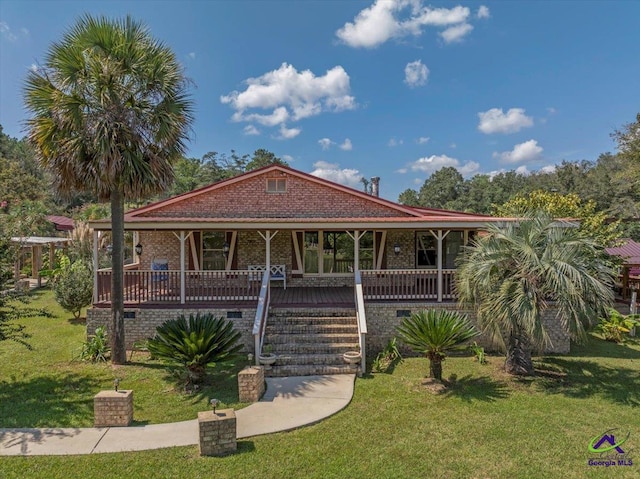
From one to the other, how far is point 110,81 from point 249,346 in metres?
7.54

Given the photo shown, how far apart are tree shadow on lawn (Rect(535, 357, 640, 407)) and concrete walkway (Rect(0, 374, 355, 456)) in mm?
4666

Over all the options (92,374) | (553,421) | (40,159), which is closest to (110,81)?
(40,159)

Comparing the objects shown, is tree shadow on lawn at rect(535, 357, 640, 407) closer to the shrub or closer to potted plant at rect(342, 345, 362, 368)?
potted plant at rect(342, 345, 362, 368)

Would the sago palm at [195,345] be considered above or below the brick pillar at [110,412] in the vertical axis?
above

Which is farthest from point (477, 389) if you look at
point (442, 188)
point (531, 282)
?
point (442, 188)

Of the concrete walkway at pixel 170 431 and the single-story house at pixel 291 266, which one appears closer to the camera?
the concrete walkway at pixel 170 431

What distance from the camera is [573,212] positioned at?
50.3ft

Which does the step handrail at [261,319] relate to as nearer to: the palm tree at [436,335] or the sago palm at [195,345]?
the sago palm at [195,345]

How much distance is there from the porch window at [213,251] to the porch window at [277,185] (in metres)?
2.59

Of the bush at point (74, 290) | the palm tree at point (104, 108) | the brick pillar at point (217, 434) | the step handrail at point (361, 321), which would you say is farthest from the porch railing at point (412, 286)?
the bush at point (74, 290)

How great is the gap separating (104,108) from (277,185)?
6.76 meters

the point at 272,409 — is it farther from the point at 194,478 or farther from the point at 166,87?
the point at 166,87

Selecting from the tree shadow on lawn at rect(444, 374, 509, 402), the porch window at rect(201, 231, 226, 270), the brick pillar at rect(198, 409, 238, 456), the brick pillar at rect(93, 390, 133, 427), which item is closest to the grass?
the tree shadow on lawn at rect(444, 374, 509, 402)

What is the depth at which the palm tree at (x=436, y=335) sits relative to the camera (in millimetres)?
8141
